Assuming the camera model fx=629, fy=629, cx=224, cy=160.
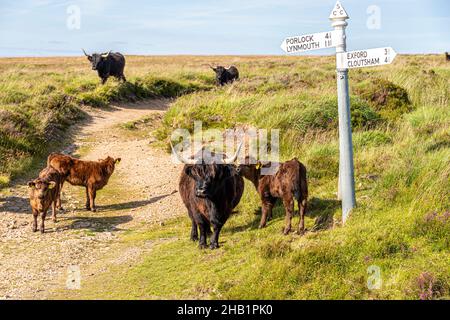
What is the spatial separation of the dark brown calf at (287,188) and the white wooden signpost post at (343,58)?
0.59 meters

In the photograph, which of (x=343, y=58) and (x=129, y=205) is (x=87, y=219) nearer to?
(x=129, y=205)

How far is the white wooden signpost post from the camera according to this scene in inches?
314

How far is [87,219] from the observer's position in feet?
38.2

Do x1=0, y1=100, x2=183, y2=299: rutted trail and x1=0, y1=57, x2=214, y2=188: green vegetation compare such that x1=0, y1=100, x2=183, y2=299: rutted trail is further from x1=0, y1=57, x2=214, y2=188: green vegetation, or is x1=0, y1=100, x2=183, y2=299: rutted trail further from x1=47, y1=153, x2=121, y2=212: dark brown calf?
x1=0, y1=57, x2=214, y2=188: green vegetation

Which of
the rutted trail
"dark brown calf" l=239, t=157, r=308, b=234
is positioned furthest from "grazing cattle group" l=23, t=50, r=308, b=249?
the rutted trail

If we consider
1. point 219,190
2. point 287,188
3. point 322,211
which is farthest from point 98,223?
point 322,211

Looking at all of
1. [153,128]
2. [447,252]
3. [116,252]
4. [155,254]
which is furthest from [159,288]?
[153,128]

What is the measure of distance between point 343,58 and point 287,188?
79.0 inches

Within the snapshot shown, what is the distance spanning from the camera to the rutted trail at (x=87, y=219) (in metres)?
8.49

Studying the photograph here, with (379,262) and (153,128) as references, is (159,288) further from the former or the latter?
(153,128)

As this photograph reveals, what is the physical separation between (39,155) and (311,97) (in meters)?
7.82

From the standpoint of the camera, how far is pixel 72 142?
18688 mm

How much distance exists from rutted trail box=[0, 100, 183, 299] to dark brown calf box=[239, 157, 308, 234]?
81.4 inches

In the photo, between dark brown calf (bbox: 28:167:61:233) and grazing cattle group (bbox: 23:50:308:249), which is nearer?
grazing cattle group (bbox: 23:50:308:249)
